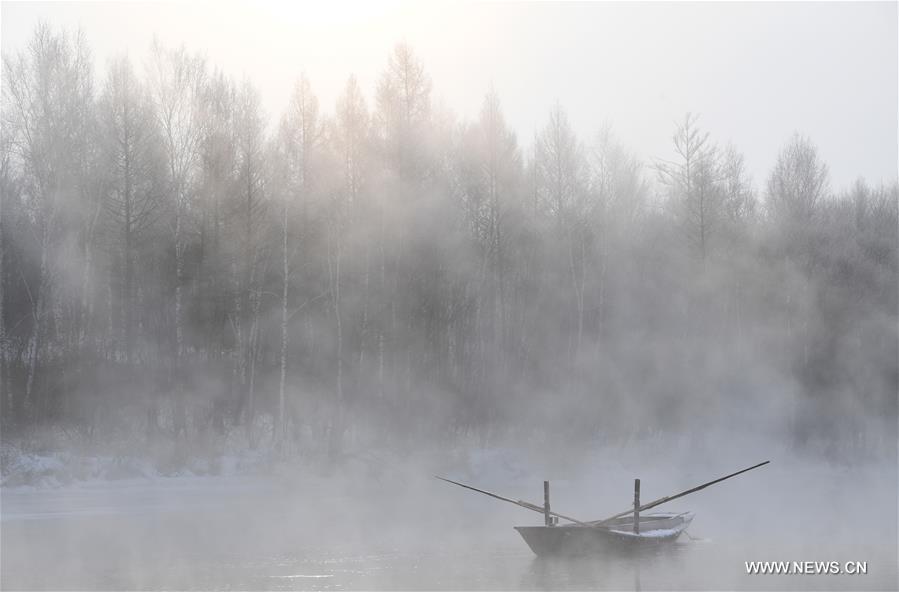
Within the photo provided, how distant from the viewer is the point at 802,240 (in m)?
45.7

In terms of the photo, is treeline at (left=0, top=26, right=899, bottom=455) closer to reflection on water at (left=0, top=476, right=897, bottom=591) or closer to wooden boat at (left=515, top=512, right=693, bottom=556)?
reflection on water at (left=0, top=476, right=897, bottom=591)

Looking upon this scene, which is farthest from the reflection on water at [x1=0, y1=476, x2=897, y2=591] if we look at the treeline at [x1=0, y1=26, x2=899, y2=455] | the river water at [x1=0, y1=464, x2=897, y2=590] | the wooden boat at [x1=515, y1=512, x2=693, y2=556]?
the treeline at [x1=0, y1=26, x2=899, y2=455]

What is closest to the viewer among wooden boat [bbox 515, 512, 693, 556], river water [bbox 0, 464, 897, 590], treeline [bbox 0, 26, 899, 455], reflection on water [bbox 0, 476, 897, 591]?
reflection on water [bbox 0, 476, 897, 591]

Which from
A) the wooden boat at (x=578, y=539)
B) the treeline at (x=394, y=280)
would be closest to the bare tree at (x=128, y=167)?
the treeline at (x=394, y=280)

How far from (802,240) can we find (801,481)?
12700mm

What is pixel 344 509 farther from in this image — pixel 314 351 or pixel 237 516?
pixel 314 351

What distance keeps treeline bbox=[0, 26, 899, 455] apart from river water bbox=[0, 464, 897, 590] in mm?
5008

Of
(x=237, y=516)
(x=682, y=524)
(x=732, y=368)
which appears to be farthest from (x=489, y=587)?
(x=732, y=368)

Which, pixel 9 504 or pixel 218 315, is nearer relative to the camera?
pixel 9 504

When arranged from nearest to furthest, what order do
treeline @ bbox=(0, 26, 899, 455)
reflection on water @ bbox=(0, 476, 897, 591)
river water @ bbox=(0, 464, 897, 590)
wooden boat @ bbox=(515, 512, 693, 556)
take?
reflection on water @ bbox=(0, 476, 897, 591), river water @ bbox=(0, 464, 897, 590), wooden boat @ bbox=(515, 512, 693, 556), treeline @ bbox=(0, 26, 899, 455)

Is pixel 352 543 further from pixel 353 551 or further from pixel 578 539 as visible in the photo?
pixel 578 539

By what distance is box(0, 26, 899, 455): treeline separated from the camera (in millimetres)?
33688

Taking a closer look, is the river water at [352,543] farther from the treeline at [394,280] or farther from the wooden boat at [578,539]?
the treeline at [394,280]

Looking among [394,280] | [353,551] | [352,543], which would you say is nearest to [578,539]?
[353,551]
